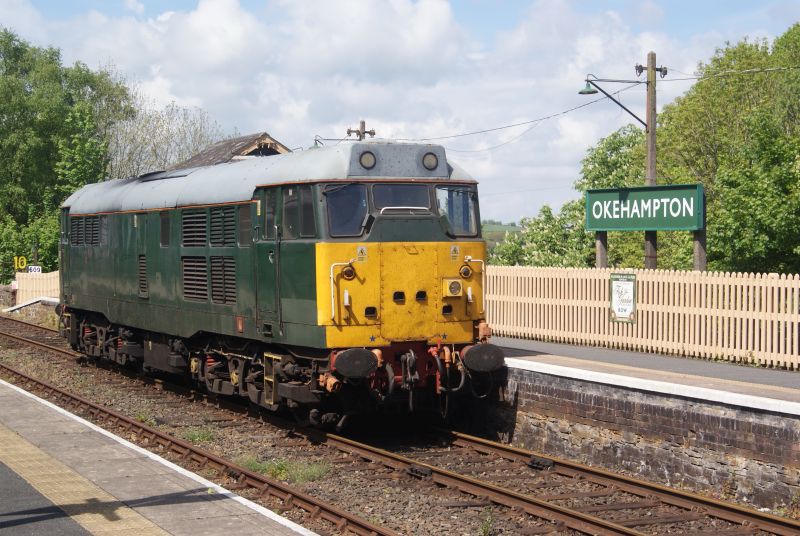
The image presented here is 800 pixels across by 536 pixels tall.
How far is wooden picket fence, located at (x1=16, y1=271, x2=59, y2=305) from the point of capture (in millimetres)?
40438

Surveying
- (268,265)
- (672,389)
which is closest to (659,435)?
(672,389)

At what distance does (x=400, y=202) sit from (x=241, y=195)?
244 centimetres

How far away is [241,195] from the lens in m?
14.1

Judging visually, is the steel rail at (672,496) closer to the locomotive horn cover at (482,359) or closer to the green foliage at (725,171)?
the locomotive horn cover at (482,359)

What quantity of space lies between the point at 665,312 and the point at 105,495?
11927mm

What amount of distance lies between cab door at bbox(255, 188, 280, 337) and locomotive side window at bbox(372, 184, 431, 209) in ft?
4.51

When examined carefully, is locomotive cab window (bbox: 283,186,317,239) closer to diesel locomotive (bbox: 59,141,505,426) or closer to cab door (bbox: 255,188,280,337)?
diesel locomotive (bbox: 59,141,505,426)

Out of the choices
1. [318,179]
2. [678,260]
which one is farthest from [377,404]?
[678,260]

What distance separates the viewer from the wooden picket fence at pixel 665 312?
16.9 m

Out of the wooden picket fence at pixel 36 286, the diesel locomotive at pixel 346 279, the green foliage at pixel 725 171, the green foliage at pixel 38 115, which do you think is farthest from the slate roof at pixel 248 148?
the diesel locomotive at pixel 346 279

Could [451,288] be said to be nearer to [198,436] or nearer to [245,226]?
[245,226]

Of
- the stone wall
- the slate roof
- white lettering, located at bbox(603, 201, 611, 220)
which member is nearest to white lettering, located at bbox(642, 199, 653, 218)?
white lettering, located at bbox(603, 201, 611, 220)

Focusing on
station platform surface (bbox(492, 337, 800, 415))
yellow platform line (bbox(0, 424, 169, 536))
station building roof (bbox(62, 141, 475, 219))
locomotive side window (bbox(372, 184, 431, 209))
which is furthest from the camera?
locomotive side window (bbox(372, 184, 431, 209))

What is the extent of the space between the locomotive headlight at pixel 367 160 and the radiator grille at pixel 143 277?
20.1 ft
